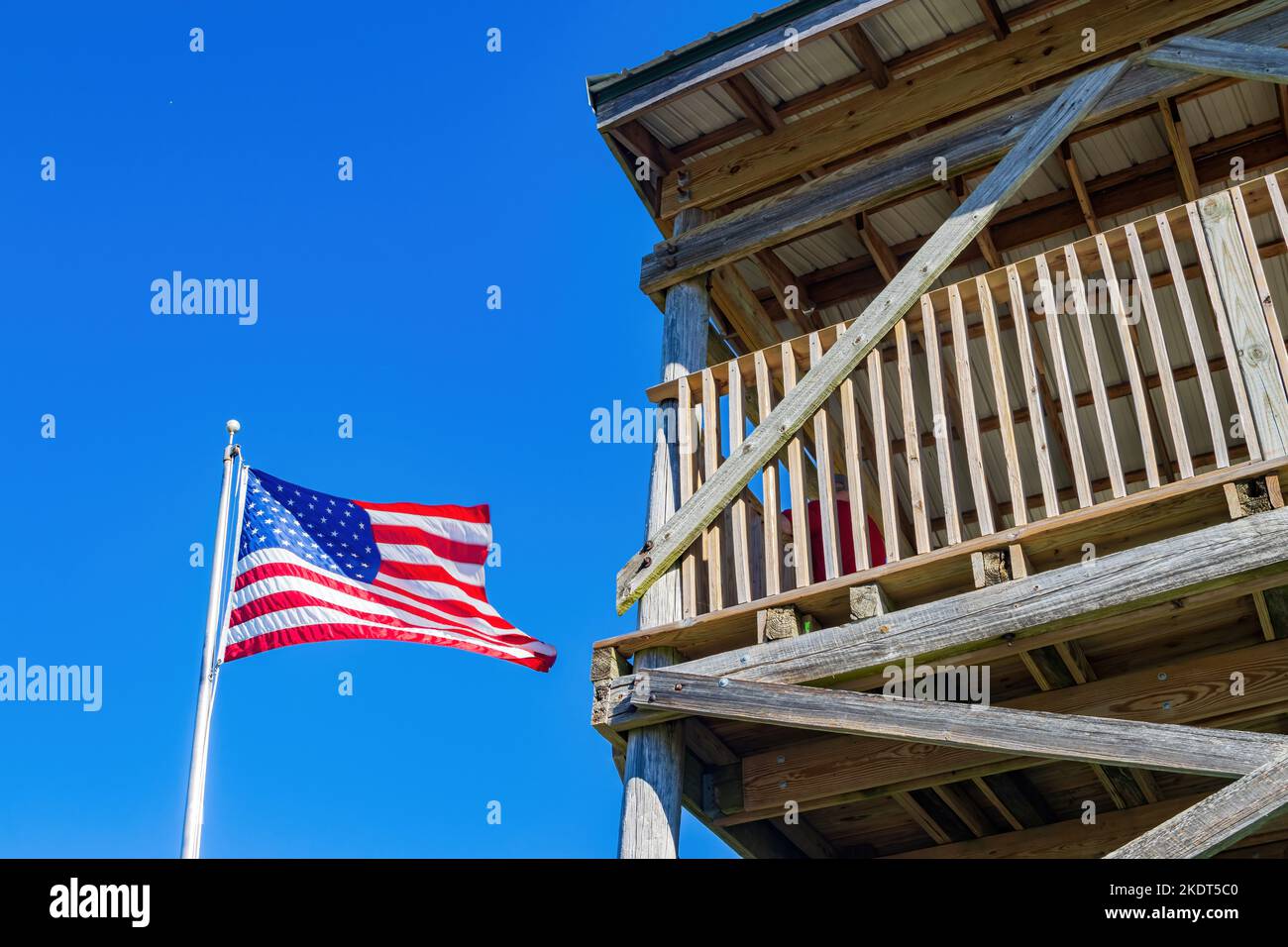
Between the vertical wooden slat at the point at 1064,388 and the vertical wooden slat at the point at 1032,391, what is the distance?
0.35 ft

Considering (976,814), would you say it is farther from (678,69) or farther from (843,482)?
(678,69)

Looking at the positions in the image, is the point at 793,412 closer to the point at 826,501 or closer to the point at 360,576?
the point at 826,501

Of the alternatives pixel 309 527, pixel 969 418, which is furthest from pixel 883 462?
pixel 309 527

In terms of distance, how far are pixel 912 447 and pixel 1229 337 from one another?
5.05ft

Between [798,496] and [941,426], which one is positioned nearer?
[941,426]

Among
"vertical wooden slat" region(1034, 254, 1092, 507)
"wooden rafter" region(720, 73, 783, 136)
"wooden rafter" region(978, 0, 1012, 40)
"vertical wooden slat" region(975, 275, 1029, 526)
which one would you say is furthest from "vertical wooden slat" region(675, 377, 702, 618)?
"wooden rafter" region(978, 0, 1012, 40)

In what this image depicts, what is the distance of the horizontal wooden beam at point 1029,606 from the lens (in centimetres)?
554

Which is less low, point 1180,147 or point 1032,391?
point 1180,147

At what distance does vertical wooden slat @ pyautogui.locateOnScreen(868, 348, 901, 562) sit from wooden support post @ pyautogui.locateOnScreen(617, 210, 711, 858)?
3.69 ft

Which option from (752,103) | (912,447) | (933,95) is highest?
(752,103)

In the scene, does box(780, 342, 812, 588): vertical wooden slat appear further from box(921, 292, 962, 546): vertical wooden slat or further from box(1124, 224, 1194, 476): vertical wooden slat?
box(1124, 224, 1194, 476): vertical wooden slat

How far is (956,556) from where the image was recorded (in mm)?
6191

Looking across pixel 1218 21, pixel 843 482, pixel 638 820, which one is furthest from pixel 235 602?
pixel 1218 21

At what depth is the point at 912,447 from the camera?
22.3 feet
